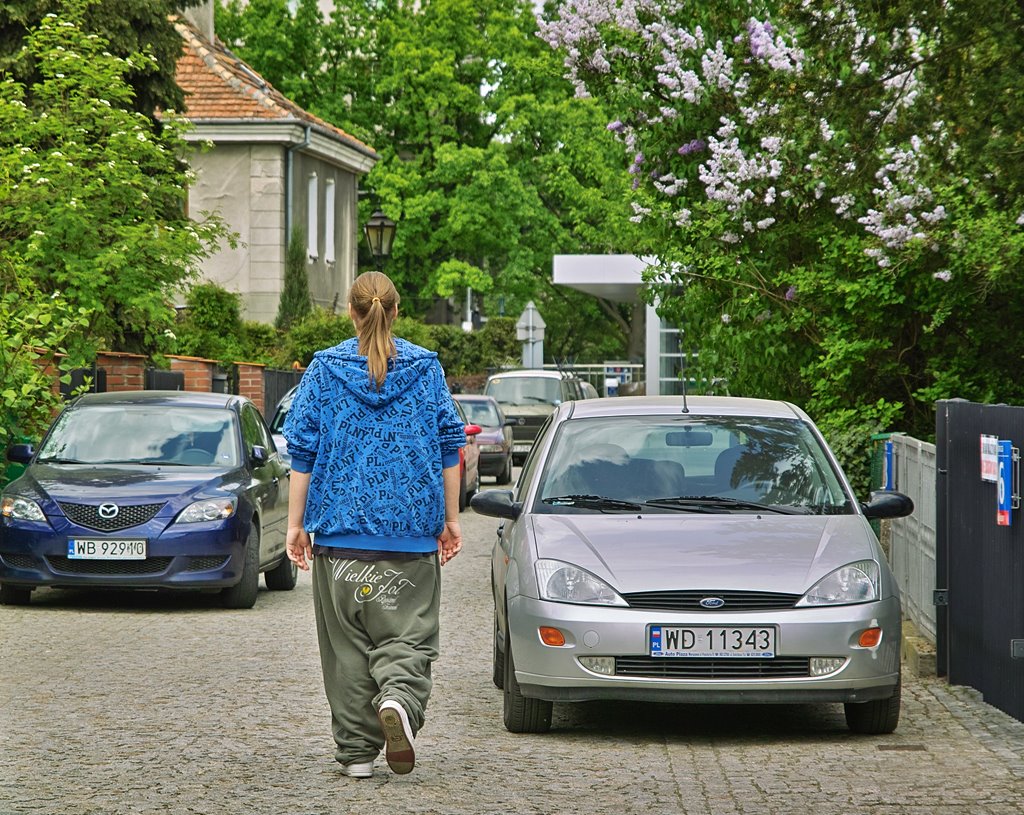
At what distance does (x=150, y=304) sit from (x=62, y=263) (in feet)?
3.85

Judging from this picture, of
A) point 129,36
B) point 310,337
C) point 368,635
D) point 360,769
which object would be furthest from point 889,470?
point 310,337

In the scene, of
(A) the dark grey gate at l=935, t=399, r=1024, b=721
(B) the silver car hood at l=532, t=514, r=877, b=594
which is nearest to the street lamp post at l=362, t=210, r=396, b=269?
(A) the dark grey gate at l=935, t=399, r=1024, b=721

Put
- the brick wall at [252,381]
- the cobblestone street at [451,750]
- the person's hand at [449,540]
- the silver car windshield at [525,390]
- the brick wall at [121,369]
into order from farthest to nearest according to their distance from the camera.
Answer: the silver car windshield at [525,390] < the brick wall at [252,381] < the brick wall at [121,369] < the person's hand at [449,540] < the cobblestone street at [451,750]

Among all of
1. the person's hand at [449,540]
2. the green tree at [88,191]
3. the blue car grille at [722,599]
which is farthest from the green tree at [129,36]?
the person's hand at [449,540]

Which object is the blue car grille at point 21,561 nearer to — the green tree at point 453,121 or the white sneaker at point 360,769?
the white sneaker at point 360,769

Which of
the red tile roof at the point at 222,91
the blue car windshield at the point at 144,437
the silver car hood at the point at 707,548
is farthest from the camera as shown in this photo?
the red tile roof at the point at 222,91

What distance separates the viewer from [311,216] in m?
47.2

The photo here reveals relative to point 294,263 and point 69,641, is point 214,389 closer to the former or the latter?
point 294,263

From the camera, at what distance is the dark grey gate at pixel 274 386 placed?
33375 millimetres

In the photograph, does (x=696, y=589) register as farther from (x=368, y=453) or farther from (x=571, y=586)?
(x=368, y=453)

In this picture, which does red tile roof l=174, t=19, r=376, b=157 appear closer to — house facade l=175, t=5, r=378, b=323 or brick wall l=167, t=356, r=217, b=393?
house facade l=175, t=5, r=378, b=323

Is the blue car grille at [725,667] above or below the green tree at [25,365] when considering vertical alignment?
below

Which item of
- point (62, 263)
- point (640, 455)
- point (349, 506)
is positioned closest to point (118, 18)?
point (62, 263)

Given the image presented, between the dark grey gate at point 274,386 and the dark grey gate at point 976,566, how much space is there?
23621mm
